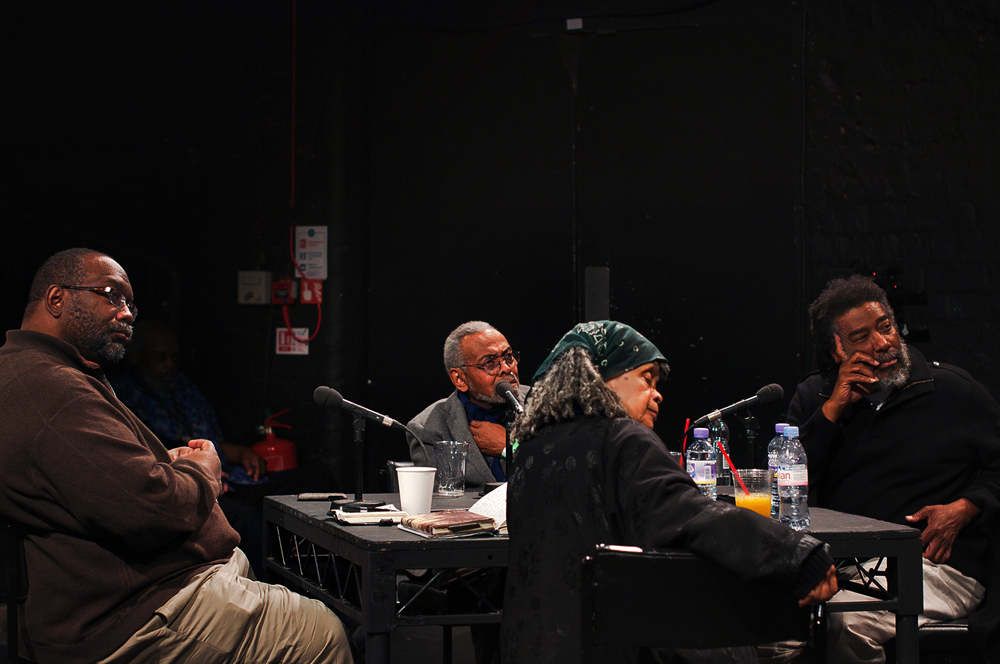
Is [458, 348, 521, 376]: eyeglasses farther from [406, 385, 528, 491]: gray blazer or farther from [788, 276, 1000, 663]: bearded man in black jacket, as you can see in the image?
[788, 276, 1000, 663]: bearded man in black jacket

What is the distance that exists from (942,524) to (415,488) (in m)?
1.65

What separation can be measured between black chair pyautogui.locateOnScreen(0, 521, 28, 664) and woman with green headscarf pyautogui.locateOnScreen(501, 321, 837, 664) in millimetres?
1200

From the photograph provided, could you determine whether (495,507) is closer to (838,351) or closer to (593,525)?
(593,525)

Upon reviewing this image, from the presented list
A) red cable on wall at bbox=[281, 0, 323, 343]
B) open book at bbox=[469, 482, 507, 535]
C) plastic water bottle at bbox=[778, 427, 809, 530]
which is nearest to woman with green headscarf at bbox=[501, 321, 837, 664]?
open book at bbox=[469, 482, 507, 535]

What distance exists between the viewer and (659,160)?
4.82m

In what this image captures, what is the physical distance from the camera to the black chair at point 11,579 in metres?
2.23

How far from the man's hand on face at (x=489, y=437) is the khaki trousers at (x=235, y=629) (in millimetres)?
1144

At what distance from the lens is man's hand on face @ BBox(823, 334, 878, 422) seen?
3174 mm

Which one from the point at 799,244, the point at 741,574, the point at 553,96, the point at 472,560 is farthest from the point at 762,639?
the point at 553,96

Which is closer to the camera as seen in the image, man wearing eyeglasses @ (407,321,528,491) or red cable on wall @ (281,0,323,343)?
man wearing eyeglasses @ (407,321,528,491)

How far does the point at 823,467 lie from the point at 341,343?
267cm

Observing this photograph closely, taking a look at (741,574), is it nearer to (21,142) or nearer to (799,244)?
(799,244)

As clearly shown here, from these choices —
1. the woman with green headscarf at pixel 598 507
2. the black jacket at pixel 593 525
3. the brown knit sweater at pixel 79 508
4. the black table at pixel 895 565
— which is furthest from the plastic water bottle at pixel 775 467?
the brown knit sweater at pixel 79 508

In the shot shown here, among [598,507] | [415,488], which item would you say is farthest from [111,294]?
[598,507]
